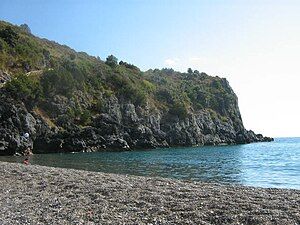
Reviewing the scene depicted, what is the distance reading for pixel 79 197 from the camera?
66.3ft

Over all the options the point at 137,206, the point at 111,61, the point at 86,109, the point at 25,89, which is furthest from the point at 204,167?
the point at 111,61

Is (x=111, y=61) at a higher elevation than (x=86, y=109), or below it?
higher

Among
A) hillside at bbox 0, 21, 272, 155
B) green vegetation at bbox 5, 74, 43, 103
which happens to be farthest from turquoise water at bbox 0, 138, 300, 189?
green vegetation at bbox 5, 74, 43, 103

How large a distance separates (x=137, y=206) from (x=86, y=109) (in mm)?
95291

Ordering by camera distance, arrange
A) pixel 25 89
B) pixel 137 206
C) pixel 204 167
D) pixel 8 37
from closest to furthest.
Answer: pixel 137 206 → pixel 204 167 → pixel 25 89 → pixel 8 37

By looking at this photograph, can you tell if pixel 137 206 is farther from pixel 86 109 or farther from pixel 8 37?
pixel 8 37

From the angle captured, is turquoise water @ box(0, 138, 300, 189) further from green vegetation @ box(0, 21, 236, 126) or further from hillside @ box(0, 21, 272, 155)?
green vegetation @ box(0, 21, 236, 126)

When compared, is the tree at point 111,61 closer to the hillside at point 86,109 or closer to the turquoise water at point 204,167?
the hillside at point 86,109

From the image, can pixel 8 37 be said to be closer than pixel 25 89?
No

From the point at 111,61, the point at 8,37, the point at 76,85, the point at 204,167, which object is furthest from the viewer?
the point at 111,61

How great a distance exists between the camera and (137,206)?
17422 millimetres

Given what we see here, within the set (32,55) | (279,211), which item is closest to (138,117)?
(32,55)

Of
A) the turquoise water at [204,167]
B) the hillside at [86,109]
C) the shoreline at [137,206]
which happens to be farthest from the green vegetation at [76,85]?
the shoreline at [137,206]

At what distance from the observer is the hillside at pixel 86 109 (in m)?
89.6
